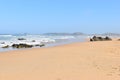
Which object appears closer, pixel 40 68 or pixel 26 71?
pixel 26 71

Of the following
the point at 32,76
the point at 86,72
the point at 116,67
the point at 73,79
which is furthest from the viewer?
the point at 116,67

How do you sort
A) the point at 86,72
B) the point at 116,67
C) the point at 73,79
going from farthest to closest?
the point at 116,67 < the point at 86,72 < the point at 73,79

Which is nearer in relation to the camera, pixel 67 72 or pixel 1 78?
pixel 1 78

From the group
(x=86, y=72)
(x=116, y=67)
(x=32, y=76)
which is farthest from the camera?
(x=116, y=67)

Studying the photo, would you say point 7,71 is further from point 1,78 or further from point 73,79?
point 73,79

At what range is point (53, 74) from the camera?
8125mm

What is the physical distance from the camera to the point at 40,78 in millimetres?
7605

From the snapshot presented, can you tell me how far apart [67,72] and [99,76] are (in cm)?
113

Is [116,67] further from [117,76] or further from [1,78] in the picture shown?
[1,78]

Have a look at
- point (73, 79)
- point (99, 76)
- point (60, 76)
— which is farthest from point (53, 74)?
point (99, 76)

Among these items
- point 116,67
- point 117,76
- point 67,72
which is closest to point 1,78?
point 67,72

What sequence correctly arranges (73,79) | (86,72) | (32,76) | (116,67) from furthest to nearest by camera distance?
(116,67) < (86,72) < (32,76) < (73,79)

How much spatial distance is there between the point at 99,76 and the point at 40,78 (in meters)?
1.79

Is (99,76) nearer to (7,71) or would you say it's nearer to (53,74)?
(53,74)
